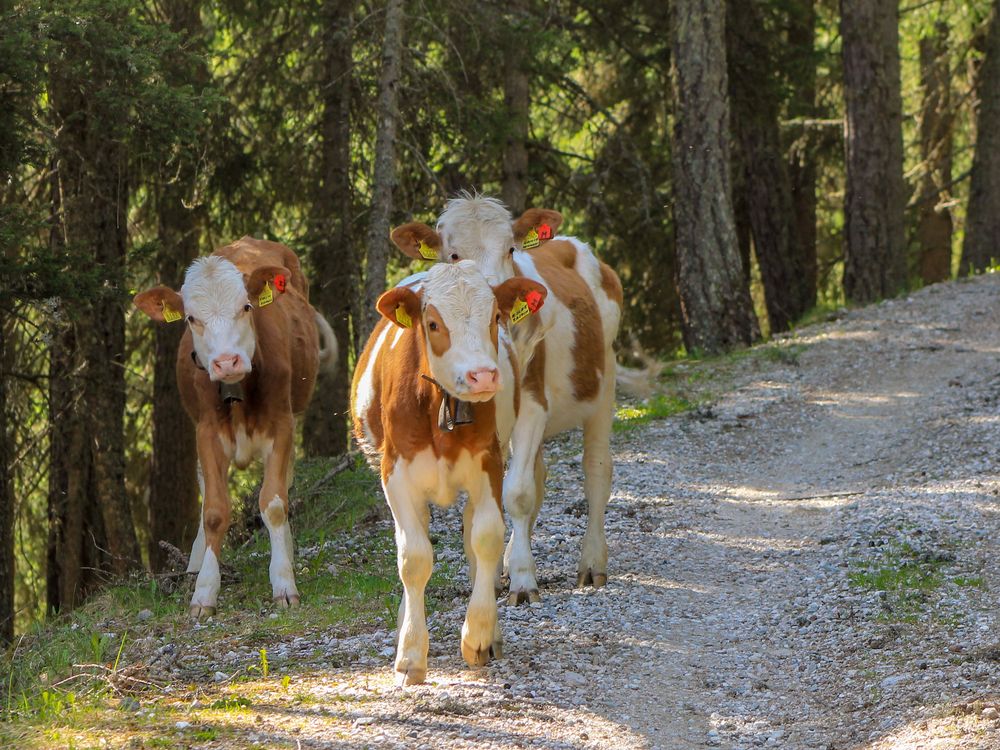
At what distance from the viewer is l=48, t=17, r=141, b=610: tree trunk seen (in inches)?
523

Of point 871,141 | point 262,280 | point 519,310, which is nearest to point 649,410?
point 262,280

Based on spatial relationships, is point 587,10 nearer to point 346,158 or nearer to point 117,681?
point 346,158

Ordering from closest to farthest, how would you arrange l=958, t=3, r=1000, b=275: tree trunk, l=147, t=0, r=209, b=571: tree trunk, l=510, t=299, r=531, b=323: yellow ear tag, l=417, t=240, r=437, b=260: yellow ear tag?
l=510, t=299, r=531, b=323: yellow ear tag
l=417, t=240, r=437, b=260: yellow ear tag
l=147, t=0, r=209, b=571: tree trunk
l=958, t=3, r=1000, b=275: tree trunk

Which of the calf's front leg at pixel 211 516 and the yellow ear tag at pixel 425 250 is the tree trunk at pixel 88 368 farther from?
the yellow ear tag at pixel 425 250

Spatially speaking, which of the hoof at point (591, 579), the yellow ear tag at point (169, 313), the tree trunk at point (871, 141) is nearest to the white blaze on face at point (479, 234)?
the hoof at point (591, 579)

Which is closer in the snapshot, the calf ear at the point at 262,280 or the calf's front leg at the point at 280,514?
the calf's front leg at the point at 280,514

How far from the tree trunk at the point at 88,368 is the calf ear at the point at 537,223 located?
15.6ft

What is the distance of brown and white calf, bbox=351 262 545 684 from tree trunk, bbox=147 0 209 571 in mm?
9813

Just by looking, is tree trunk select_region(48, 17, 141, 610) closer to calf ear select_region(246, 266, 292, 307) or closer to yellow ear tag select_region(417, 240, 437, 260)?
calf ear select_region(246, 266, 292, 307)

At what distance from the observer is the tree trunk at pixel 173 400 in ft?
53.7

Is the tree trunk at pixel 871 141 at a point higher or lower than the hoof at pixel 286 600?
higher

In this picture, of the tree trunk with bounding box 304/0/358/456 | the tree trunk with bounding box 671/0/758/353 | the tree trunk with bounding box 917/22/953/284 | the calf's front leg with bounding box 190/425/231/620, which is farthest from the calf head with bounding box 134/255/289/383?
the tree trunk with bounding box 917/22/953/284

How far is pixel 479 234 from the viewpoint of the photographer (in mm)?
8578

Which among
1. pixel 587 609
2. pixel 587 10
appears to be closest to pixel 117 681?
pixel 587 609
